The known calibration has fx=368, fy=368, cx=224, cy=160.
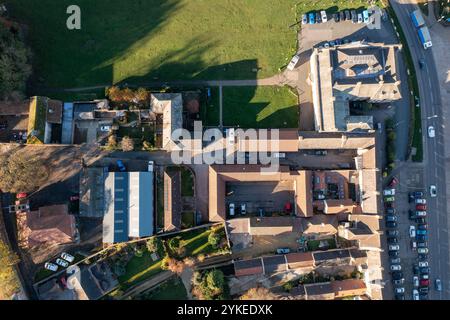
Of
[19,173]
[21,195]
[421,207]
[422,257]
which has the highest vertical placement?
[19,173]

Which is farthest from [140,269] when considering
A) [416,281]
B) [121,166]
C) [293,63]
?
[416,281]

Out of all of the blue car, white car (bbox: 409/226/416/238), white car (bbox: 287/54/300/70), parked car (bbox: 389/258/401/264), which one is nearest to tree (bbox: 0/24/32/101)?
the blue car

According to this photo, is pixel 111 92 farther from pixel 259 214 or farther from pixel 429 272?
pixel 429 272

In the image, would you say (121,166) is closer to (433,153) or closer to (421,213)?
(421,213)

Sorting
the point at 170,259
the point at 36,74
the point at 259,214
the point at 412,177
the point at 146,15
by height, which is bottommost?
the point at 170,259

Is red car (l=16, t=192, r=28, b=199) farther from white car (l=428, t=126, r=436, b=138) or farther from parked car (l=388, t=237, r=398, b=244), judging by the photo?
white car (l=428, t=126, r=436, b=138)

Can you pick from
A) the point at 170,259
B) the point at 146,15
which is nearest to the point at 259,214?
the point at 170,259

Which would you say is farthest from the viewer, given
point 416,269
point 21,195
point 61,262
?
point 416,269
